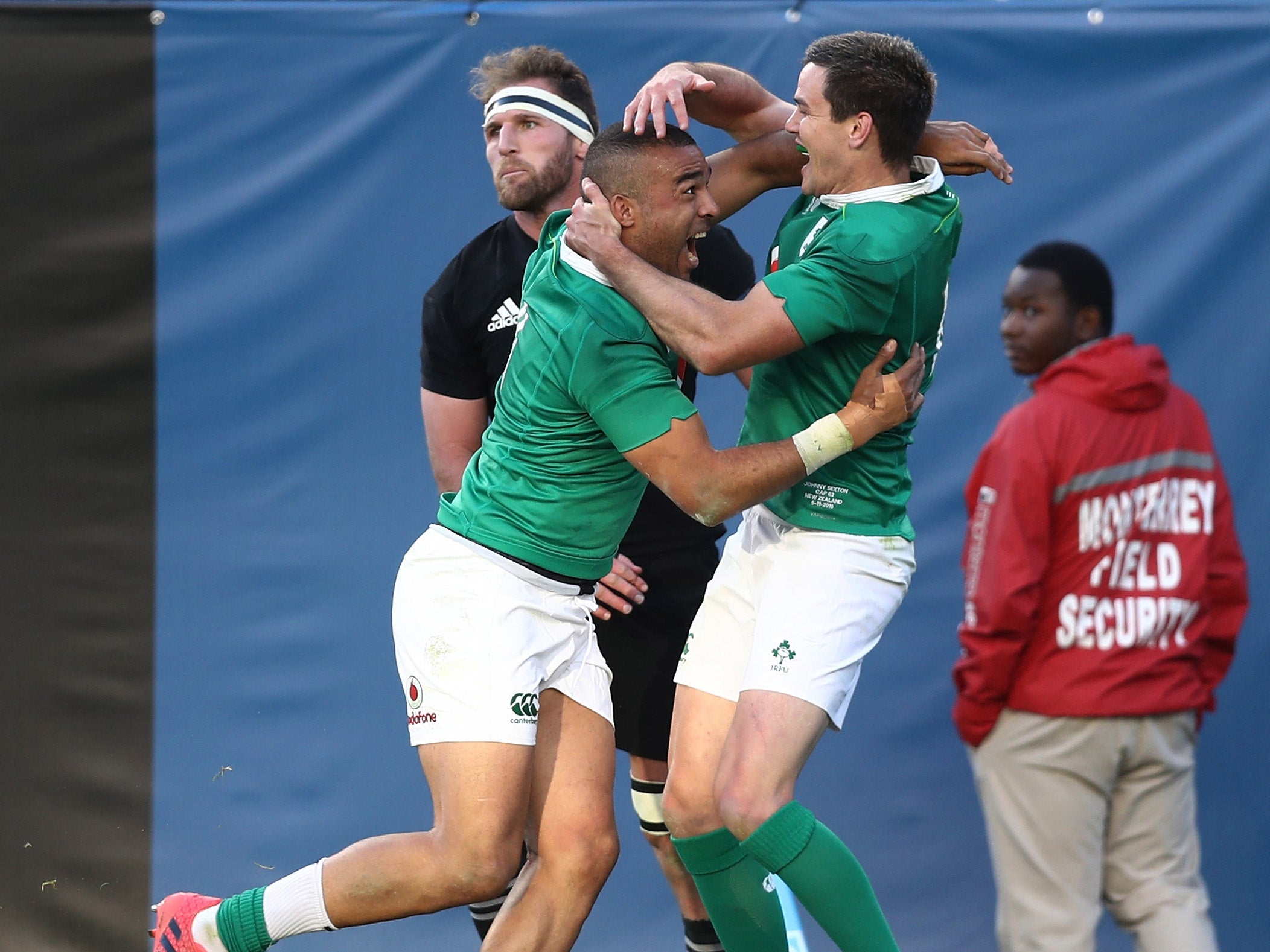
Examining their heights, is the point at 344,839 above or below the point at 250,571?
below

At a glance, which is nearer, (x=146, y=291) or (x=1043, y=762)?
(x=1043, y=762)

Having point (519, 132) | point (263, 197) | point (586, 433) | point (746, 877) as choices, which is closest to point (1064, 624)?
point (746, 877)

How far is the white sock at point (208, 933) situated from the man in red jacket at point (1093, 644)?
61.5 inches

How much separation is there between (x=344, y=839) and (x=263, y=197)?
1.80 meters

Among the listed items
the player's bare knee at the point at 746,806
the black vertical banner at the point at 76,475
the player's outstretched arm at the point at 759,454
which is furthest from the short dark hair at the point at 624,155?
the black vertical banner at the point at 76,475

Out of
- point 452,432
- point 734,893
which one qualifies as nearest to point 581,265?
point 452,432

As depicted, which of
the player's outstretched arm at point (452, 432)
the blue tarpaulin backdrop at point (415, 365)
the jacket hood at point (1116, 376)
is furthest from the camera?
the blue tarpaulin backdrop at point (415, 365)

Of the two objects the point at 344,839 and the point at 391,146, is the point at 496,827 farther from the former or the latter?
the point at 391,146

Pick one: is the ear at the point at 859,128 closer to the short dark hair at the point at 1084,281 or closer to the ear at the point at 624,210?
the ear at the point at 624,210

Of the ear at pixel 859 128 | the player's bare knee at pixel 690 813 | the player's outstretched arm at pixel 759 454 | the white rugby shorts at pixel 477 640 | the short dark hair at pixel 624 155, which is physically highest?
the ear at pixel 859 128

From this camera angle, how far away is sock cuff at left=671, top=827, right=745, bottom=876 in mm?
2928

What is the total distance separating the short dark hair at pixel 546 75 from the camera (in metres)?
3.49

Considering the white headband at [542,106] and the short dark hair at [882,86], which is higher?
the white headband at [542,106]

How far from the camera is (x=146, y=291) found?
12.9 feet
